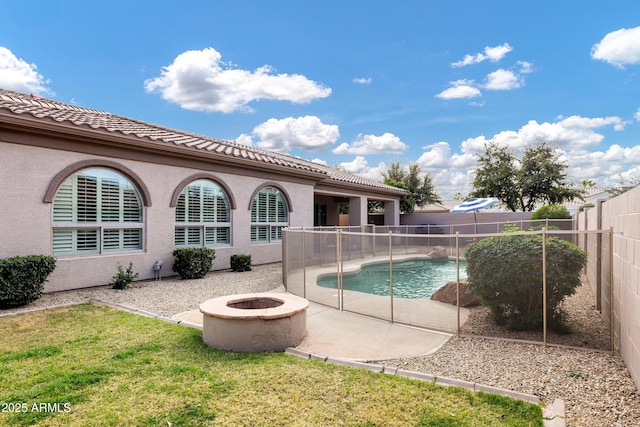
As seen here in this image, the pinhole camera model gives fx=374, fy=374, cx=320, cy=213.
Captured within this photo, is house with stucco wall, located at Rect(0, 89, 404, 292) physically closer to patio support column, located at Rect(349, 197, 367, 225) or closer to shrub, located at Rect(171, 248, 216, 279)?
shrub, located at Rect(171, 248, 216, 279)

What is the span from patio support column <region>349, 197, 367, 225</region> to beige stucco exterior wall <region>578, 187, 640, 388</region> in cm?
1626

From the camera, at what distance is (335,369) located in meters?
4.62

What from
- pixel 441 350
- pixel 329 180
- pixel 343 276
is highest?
pixel 329 180

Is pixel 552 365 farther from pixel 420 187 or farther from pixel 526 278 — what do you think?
pixel 420 187

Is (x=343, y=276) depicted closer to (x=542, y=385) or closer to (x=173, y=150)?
(x=542, y=385)

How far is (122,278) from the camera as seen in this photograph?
9.90 metres

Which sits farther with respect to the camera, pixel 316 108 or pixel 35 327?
pixel 316 108

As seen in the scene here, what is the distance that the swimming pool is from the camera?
26.5 ft

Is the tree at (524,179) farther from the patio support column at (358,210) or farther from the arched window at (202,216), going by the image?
the arched window at (202,216)

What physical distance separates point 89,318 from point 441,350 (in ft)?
20.7

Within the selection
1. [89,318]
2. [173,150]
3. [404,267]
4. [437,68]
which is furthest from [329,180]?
[89,318]

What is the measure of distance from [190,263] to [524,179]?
98.6 feet

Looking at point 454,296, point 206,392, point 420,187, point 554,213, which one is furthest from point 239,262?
point 420,187

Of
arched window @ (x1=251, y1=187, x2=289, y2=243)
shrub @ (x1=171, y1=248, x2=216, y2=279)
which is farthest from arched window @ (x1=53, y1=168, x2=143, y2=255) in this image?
arched window @ (x1=251, y1=187, x2=289, y2=243)
